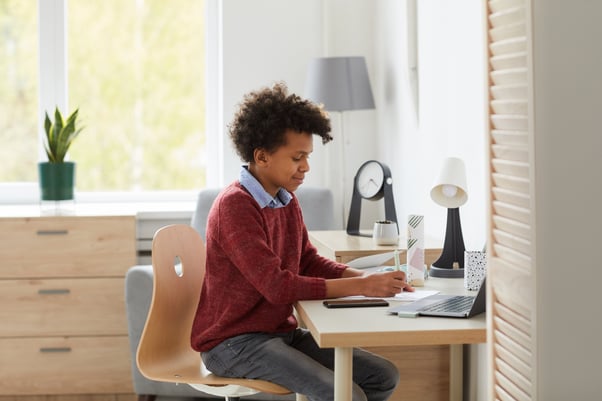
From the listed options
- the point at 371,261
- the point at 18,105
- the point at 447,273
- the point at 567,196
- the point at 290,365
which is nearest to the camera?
the point at 567,196

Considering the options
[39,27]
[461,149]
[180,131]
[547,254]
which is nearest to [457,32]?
[461,149]

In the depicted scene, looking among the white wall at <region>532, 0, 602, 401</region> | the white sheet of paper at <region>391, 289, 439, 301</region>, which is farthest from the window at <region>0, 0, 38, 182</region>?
the white wall at <region>532, 0, 602, 401</region>

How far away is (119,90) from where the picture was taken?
4.40 metres

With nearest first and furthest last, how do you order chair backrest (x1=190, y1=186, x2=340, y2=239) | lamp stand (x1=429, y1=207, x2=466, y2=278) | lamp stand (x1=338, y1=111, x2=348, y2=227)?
lamp stand (x1=429, y1=207, x2=466, y2=278), chair backrest (x1=190, y1=186, x2=340, y2=239), lamp stand (x1=338, y1=111, x2=348, y2=227)

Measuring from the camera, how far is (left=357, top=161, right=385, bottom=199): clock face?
9.96 feet

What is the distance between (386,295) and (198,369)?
1.85 ft

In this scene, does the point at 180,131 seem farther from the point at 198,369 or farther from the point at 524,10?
the point at 524,10

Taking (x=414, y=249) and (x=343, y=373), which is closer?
(x=343, y=373)

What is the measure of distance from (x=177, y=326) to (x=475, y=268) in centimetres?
83

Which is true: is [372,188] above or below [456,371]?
above

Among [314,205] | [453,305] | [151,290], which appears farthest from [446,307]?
[314,205]

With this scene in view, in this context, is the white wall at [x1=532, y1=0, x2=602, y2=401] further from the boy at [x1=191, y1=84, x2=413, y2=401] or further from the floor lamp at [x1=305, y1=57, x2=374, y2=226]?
the floor lamp at [x1=305, y1=57, x2=374, y2=226]

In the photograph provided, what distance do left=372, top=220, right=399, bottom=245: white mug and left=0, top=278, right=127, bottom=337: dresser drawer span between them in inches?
52.0

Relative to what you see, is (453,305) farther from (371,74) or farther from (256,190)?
(371,74)
